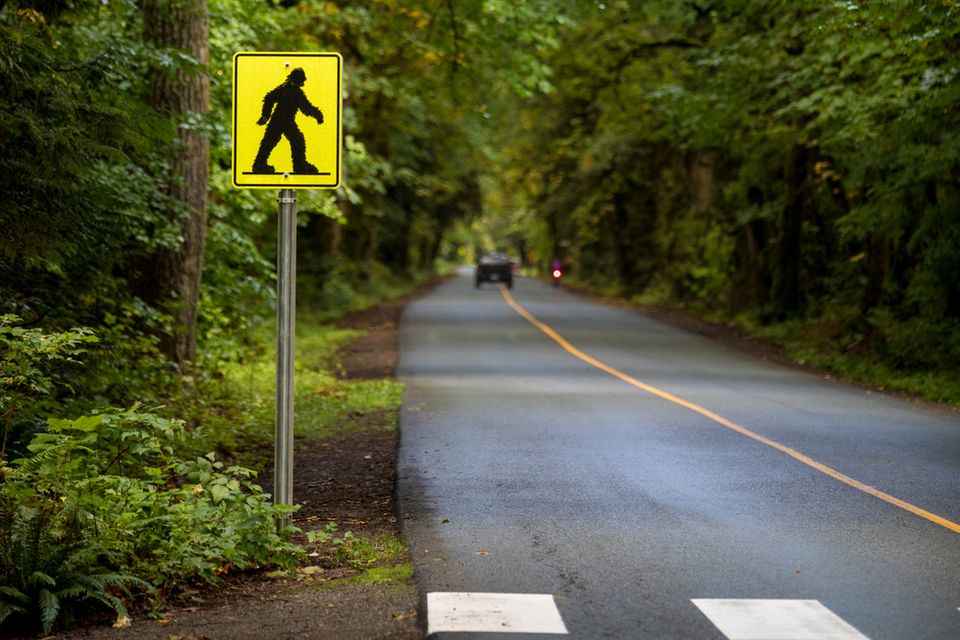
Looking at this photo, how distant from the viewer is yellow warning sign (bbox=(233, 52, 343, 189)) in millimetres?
7074

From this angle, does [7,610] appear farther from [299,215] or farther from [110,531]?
[299,215]

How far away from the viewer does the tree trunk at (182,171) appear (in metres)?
13.5

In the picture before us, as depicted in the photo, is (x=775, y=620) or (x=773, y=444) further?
(x=773, y=444)

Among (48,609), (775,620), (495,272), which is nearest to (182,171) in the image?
(48,609)

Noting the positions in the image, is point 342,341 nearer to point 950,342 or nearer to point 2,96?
point 950,342

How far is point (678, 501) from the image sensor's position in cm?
898

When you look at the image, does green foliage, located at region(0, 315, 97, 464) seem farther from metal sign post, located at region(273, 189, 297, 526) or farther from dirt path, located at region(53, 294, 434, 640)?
dirt path, located at region(53, 294, 434, 640)

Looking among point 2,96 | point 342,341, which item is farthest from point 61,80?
point 342,341

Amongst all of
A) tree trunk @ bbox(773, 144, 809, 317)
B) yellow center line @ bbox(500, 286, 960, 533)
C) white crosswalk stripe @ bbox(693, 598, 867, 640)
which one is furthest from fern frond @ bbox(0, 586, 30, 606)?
tree trunk @ bbox(773, 144, 809, 317)

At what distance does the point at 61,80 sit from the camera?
8484 millimetres

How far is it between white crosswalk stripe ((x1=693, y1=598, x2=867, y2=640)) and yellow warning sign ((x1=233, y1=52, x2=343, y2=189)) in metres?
3.26

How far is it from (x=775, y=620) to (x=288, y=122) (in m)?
3.89

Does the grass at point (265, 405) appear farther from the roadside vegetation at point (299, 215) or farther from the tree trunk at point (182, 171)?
the tree trunk at point (182, 171)

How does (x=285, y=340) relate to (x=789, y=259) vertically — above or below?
below
